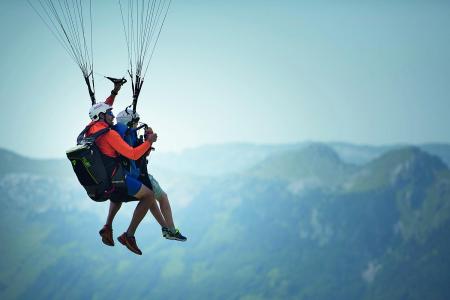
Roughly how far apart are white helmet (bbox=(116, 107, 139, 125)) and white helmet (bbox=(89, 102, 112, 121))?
0.64 meters

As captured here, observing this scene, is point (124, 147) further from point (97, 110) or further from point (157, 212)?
point (157, 212)

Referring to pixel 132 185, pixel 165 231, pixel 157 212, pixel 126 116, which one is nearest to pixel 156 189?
pixel 157 212

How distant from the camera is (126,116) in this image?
46.3ft

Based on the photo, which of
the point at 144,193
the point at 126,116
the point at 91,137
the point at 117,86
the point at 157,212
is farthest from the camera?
the point at 117,86

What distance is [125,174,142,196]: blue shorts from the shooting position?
14.0 meters

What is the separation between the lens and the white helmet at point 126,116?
1401 centimetres

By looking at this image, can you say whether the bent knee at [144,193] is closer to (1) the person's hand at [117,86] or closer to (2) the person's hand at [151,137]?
(2) the person's hand at [151,137]

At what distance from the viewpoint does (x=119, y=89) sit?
1548 cm

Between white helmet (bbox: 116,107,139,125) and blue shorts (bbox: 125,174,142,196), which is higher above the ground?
white helmet (bbox: 116,107,139,125)

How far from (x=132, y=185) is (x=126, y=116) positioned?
172 cm

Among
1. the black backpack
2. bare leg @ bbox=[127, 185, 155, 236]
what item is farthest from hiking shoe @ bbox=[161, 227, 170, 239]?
the black backpack

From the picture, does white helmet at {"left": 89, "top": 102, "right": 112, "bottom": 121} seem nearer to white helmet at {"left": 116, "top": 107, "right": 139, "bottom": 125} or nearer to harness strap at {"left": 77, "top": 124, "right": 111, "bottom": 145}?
harness strap at {"left": 77, "top": 124, "right": 111, "bottom": 145}

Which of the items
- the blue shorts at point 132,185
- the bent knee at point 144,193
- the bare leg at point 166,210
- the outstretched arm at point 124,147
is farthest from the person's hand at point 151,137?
the bare leg at point 166,210

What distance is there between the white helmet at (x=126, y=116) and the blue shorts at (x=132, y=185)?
1.37 metres
